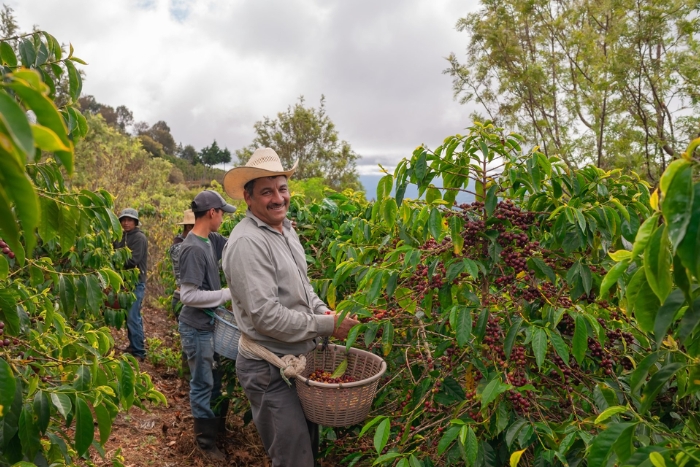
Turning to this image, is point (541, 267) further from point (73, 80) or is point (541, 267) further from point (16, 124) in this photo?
point (73, 80)

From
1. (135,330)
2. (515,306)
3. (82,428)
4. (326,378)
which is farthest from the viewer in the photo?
(135,330)

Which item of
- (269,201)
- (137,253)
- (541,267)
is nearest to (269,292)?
(269,201)

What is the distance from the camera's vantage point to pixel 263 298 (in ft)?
7.57

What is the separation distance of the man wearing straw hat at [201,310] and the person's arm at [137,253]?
2811mm

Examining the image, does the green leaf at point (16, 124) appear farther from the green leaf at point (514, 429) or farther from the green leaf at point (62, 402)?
the green leaf at point (514, 429)

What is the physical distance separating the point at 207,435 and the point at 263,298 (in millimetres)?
2055

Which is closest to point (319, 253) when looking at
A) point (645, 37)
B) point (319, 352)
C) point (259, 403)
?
point (319, 352)

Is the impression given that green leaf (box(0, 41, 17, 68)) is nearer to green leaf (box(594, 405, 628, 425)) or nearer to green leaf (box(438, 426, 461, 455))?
green leaf (box(438, 426, 461, 455))

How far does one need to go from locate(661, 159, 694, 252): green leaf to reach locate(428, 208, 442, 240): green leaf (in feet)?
3.61

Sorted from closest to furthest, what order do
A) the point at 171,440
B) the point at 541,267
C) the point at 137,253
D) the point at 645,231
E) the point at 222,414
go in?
the point at 645,231 < the point at 541,267 < the point at 222,414 < the point at 171,440 < the point at 137,253

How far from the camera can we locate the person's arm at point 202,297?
3684mm

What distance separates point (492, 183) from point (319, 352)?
131 cm

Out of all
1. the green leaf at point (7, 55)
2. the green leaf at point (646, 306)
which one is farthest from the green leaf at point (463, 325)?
the green leaf at point (7, 55)

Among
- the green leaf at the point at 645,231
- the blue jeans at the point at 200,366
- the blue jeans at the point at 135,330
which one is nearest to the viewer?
the green leaf at the point at 645,231
